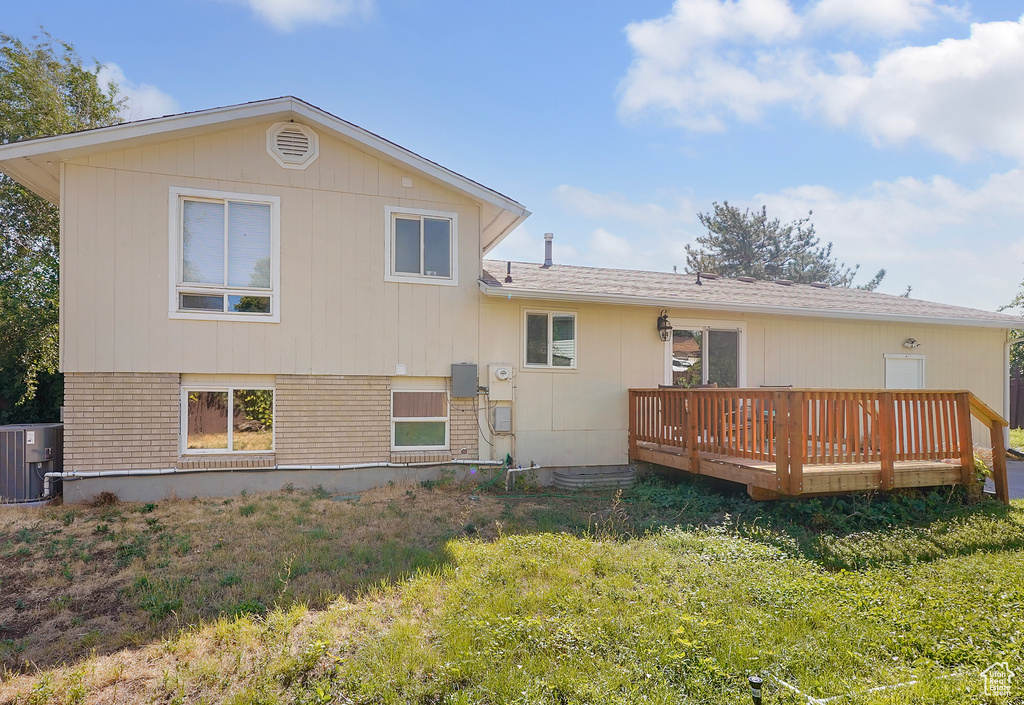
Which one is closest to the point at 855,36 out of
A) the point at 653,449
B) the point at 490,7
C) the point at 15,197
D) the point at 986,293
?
the point at 490,7

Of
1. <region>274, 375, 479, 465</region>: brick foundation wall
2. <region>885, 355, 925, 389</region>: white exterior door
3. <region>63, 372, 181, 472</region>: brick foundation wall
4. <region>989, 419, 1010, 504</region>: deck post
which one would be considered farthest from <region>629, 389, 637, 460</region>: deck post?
<region>63, 372, 181, 472</region>: brick foundation wall

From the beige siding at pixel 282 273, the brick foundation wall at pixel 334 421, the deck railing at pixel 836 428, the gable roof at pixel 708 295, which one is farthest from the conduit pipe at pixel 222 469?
the deck railing at pixel 836 428

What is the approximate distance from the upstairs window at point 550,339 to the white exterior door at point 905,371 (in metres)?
6.80

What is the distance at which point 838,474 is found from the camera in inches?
245

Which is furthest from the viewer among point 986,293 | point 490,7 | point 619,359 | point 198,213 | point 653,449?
point 986,293

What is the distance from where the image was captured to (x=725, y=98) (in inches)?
478

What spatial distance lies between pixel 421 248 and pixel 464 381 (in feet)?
7.10

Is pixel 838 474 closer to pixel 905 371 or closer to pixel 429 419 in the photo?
pixel 429 419

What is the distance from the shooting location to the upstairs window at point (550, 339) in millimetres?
9047

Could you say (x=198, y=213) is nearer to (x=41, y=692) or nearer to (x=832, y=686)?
(x=41, y=692)

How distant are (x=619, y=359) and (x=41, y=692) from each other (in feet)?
25.9

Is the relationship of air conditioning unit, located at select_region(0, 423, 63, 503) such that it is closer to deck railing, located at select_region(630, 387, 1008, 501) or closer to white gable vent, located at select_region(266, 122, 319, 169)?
white gable vent, located at select_region(266, 122, 319, 169)

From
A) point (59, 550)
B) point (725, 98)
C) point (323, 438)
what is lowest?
point (59, 550)

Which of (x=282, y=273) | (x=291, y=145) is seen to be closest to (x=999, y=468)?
(x=282, y=273)
